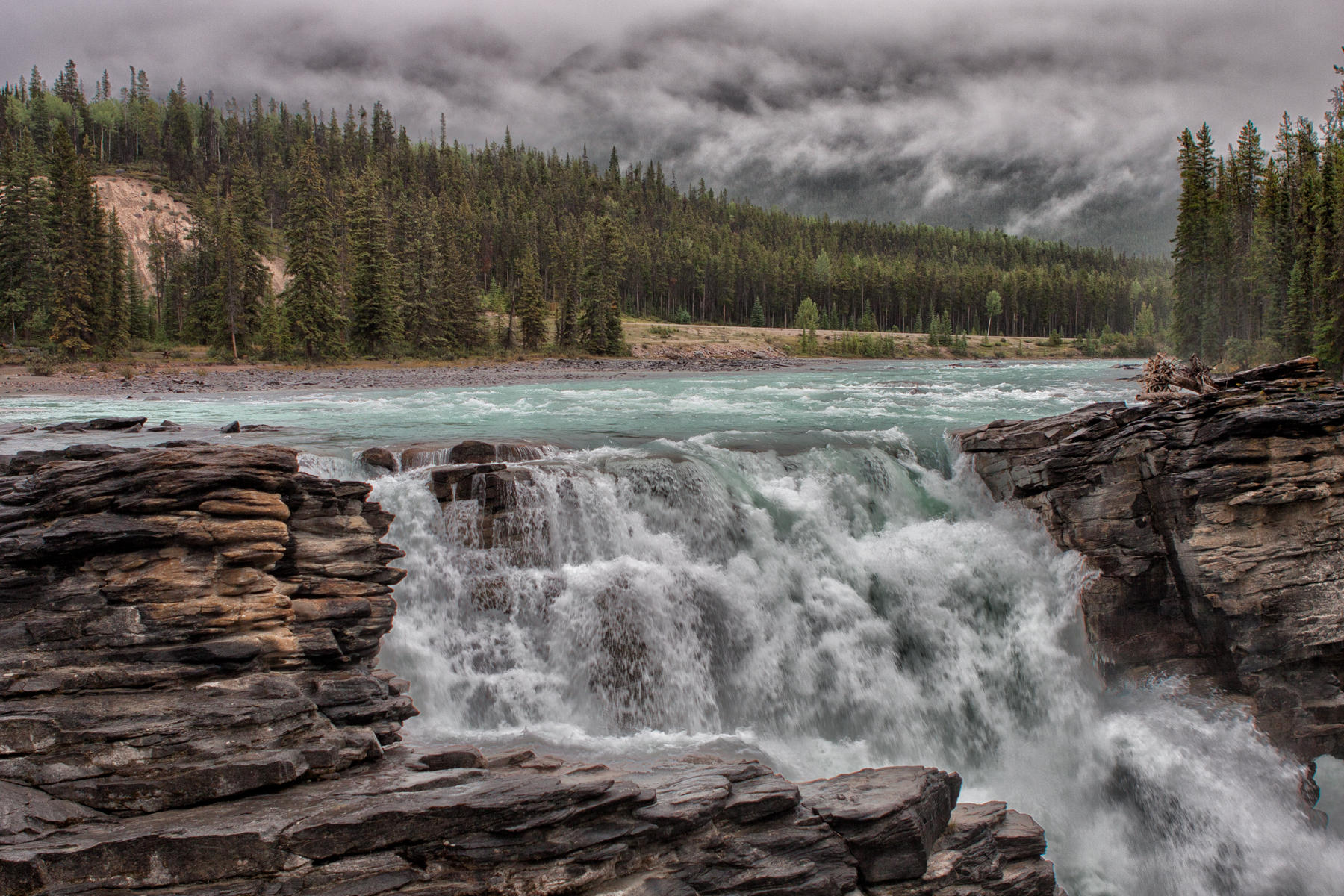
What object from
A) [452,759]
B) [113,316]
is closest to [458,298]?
[113,316]

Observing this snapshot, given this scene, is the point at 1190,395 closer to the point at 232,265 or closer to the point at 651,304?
the point at 232,265

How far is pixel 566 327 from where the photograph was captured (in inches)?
3371

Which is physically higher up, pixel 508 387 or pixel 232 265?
pixel 232 265

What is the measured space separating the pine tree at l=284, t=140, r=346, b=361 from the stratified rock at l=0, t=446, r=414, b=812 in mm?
59116

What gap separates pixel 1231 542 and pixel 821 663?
8.31m

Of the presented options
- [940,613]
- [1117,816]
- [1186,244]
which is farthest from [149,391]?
[1186,244]

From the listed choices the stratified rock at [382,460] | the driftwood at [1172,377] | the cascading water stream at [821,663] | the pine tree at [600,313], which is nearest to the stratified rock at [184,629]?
the cascading water stream at [821,663]

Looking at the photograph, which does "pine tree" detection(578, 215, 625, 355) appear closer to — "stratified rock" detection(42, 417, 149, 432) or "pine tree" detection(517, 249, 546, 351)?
"pine tree" detection(517, 249, 546, 351)

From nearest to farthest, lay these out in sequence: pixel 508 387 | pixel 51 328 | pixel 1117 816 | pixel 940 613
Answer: pixel 1117 816, pixel 940 613, pixel 508 387, pixel 51 328

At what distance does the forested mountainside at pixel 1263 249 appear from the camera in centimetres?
4825

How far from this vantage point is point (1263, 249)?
2408 inches

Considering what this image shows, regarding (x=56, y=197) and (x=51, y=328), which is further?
(x=56, y=197)

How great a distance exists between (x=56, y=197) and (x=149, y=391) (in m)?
37.0

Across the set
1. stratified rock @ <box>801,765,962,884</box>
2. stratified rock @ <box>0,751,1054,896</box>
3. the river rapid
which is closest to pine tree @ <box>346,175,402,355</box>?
the river rapid
